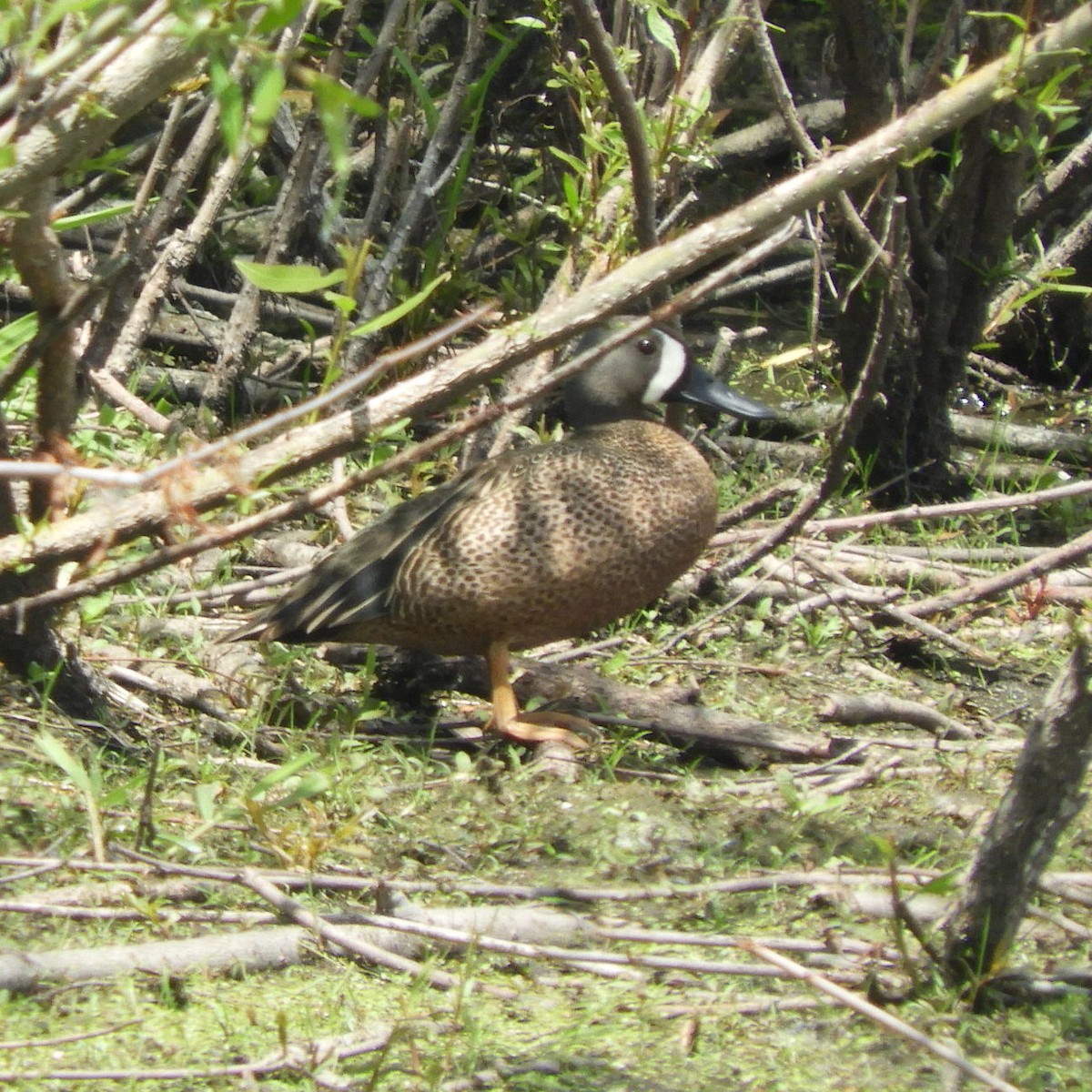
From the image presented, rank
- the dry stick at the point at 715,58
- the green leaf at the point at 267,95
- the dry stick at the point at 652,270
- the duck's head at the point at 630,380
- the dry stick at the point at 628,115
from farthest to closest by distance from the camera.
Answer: the duck's head at the point at 630,380 → the dry stick at the point at 715,58 → the dry stick at the point at 628,115 → the dry stick at the point at 652,270 → the green leaf at the point at 267,95

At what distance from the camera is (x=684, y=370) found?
4.81m

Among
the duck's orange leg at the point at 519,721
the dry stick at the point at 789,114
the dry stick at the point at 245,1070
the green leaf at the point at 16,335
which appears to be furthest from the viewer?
the dry stick at the point at 789,114

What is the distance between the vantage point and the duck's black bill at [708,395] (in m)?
4.84

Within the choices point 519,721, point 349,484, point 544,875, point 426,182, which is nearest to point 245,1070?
point 349,484

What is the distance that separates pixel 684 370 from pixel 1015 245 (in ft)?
5.21

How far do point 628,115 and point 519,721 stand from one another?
1453mm

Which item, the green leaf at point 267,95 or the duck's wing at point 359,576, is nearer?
the green leaf at point 267,95

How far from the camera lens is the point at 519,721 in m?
3.85

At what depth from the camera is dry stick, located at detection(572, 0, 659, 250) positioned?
3.25m

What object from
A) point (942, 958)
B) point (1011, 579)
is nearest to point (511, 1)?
point (1011, 579)

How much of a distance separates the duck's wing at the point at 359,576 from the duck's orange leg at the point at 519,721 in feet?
1.06

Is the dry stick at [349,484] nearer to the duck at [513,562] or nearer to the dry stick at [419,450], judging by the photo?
the dry stick at [419,450]

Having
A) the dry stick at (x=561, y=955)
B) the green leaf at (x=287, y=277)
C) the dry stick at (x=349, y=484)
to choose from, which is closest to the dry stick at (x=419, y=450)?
the dry stick at (x=349, y=484)

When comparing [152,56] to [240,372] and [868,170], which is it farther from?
[240,372]
